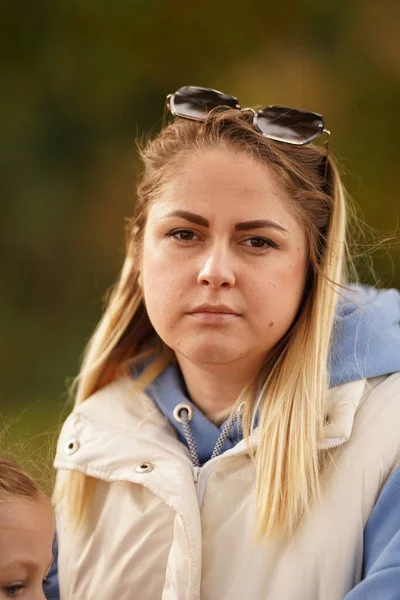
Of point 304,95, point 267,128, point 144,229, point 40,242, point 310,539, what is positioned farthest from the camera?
point 40,242

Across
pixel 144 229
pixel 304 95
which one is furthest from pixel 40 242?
pixel 144 229

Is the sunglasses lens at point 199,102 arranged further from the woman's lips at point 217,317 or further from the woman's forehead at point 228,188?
the woman's lips at point 217,317

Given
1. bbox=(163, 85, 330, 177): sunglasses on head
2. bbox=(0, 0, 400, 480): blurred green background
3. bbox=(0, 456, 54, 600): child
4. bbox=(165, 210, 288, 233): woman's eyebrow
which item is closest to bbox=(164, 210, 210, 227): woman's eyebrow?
bbox=(165, 210, 288, 233): woman's eyebrow

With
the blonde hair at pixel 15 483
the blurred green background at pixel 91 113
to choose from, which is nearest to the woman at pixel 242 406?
the blonde hair at pixel 15 483

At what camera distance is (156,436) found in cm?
229

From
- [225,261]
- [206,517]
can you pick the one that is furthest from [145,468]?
[225,261]

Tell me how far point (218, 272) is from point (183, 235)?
16cm

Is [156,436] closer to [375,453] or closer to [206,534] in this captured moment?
[206,534]

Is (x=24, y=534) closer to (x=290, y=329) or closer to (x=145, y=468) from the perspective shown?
(x=145, y=468)

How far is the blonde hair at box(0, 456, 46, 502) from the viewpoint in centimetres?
187

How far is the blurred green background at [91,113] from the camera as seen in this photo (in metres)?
5.88

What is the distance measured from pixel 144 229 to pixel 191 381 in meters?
0.40

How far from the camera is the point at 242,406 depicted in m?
2.26

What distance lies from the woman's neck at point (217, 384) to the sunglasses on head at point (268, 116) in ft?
1.84
